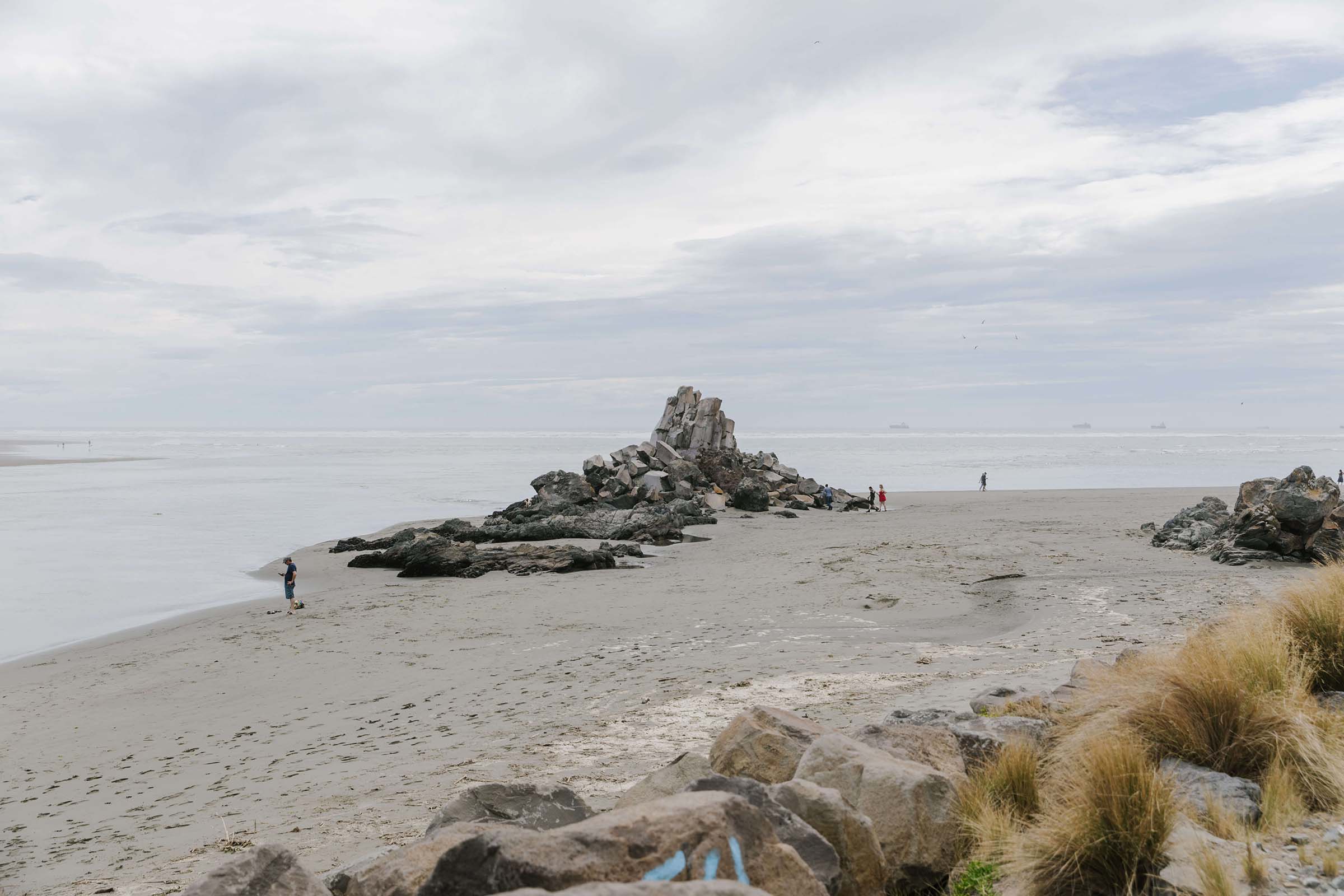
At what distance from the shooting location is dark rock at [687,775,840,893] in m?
3.98

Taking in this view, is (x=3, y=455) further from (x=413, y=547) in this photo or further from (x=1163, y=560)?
(x=1163, y=560)

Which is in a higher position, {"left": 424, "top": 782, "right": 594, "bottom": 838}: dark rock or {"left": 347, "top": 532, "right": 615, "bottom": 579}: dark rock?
{"left": 424, "top": 782, "right": 594, "bottom": 838}: dark rock

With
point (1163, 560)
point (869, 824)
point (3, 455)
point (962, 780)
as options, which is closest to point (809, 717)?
point (962, 780)

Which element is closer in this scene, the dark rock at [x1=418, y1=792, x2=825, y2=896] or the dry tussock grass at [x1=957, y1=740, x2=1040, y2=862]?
the dark rock at [x1=418, y1=792, x2=825, y2=896]

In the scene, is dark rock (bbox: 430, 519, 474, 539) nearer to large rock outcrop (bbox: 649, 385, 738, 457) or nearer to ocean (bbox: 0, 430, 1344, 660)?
ocean (bbox: 0, 430, 1344, 660)

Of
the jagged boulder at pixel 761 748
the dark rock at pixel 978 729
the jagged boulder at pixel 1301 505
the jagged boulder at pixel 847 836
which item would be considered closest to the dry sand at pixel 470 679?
the jagged boulder at pixel 761 748

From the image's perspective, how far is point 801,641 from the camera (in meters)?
12.6

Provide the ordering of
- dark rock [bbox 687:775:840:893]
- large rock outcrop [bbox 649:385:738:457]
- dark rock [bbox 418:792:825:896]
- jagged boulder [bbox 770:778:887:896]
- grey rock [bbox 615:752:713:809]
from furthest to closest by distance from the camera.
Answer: large rock outcrop [bbox 649:385:738:457] < grey rock [bbox 615:752:713:809] < jagged boulder [bbox 770:778:887:896] < dark rock [bbox 687:775:840:893] < dark rock [bbox 418:792:825:896]

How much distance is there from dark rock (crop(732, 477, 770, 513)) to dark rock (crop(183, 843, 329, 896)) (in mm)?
33763

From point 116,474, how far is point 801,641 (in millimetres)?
66961

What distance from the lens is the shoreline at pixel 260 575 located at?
15.2 metres

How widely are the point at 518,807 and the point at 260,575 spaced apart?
20.5 meters

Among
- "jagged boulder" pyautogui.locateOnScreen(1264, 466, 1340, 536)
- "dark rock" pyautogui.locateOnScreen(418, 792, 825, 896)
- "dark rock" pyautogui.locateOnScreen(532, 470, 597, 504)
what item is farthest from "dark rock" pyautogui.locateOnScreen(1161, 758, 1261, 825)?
"dark rock" pyautogui.locateOnScreen(532, 470, 597, 504)

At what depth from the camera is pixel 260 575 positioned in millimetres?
23172
